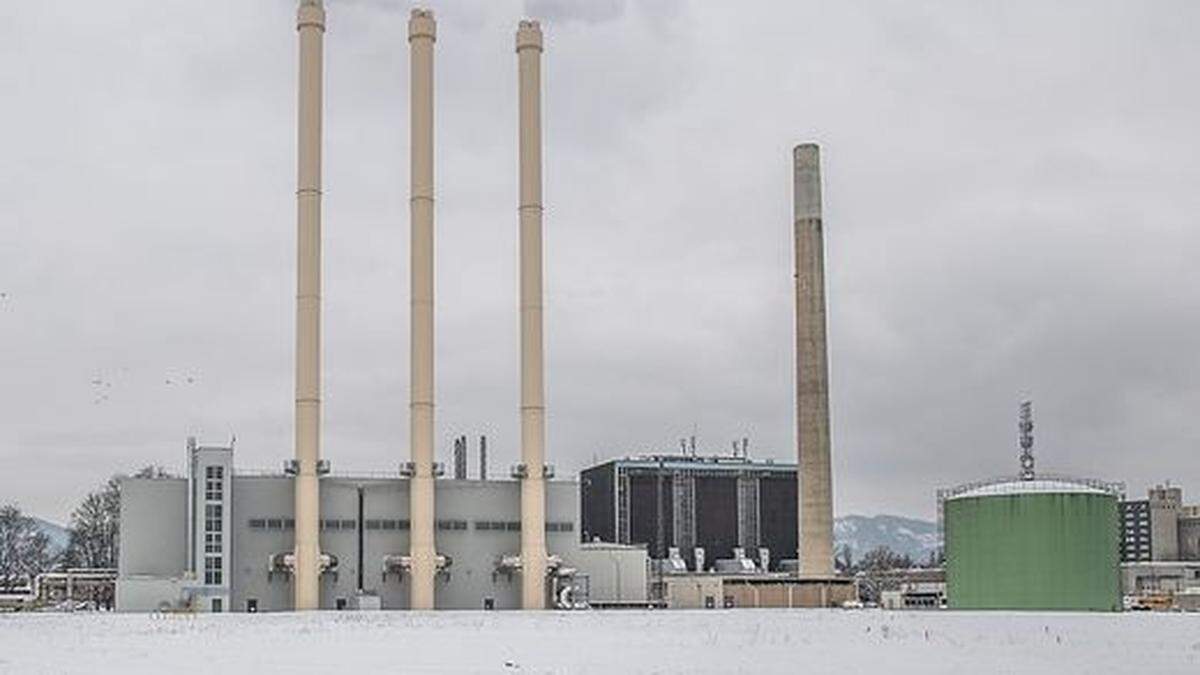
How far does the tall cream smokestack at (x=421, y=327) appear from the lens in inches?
4045

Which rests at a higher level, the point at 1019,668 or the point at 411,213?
the point at 411,213

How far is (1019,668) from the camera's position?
35.6 metres

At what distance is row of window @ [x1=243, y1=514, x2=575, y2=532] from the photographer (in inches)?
4166

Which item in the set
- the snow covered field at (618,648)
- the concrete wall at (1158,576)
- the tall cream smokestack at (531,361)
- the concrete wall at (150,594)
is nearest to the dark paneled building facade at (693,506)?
the concrete wall at (1158,576)

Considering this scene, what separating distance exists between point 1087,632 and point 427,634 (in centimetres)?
2111

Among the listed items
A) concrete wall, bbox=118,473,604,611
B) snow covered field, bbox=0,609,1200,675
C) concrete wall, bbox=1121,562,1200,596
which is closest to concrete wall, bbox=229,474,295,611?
concrete wall, bbox=118,473,604,611

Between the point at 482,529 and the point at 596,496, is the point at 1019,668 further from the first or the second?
the point at 596,496

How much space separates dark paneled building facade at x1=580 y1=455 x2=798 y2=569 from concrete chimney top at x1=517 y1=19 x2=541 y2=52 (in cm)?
5102

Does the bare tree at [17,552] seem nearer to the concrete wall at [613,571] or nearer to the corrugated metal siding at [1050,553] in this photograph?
the concrete wall at [613,571]

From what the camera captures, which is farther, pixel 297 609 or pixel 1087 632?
pixel 297 609

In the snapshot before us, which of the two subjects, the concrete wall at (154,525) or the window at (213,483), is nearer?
the window at (213,483)

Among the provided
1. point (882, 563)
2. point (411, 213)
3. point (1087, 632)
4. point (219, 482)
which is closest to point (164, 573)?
point (219, 482)

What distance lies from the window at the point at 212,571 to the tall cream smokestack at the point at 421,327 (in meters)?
11.4

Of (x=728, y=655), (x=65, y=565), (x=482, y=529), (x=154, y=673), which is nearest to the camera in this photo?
(x=154, y=673)
